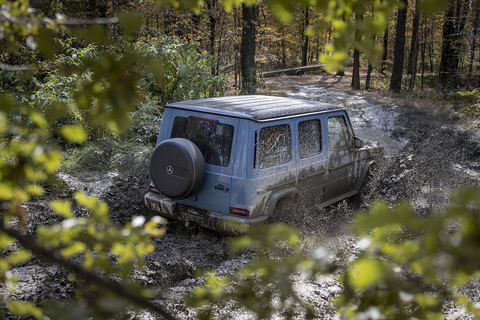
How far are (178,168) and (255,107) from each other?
132 centimetres

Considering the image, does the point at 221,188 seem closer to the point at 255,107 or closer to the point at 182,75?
the point at 255,107

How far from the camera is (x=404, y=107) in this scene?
14.1 m

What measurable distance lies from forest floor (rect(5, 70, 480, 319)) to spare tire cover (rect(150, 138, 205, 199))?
0.80 metres

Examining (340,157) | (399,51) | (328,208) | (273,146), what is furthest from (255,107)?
(399,51)

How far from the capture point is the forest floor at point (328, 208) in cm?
425

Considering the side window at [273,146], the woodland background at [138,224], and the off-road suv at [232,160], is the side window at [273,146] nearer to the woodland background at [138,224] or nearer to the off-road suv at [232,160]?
the off-road suv at [232,160]

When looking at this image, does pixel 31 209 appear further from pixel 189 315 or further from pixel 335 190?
pixel 335 190

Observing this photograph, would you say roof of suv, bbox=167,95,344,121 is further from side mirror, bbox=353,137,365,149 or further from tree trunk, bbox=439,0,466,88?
tree trunk, bbox=439,0,466,88

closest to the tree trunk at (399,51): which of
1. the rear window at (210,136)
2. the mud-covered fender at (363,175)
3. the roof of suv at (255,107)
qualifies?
the mud-covered fender at (363,175)

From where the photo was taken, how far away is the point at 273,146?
5551 mm

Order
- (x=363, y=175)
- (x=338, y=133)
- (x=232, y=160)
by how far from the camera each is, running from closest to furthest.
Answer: (x=232, y=160) < (x=338, y=133) < (x=363, y=175)

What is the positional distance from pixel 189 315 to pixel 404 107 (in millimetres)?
12127

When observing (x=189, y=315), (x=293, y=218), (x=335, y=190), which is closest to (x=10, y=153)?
(x=189, y=315)

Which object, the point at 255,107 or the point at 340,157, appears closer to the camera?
the point at 255,107
